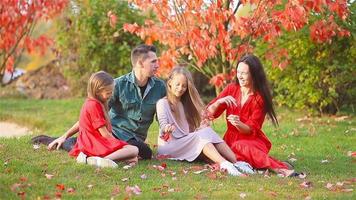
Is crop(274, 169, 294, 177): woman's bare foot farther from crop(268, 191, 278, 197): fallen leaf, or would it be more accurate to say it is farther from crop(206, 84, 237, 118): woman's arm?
crop(268, 191, 278, 197): fallen leaf

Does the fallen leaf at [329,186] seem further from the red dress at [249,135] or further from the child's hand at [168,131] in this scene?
the child's hand at [168,131]

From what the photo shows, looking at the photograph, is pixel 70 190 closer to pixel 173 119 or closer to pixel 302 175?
pixel 173 119

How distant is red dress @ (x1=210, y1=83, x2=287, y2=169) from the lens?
6375 mm

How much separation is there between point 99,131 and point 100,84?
1.42ft

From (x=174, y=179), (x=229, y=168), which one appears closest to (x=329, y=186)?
(x=229, y=168)

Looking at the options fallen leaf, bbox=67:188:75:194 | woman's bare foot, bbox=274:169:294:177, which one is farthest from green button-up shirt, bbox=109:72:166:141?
fallen leaf, bbox=67:188:75:194

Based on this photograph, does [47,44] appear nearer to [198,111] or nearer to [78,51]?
[78,51]

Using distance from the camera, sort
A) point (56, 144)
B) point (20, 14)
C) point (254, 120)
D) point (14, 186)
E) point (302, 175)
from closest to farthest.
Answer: point (14, 186) → point (302, 175) → point (254, 120) → point (56, 144) → point (20, 14)

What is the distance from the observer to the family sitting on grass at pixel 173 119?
6.17m

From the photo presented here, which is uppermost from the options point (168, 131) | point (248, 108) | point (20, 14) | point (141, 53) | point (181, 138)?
point (20, 14)

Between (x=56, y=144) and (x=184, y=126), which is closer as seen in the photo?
(x=184, y=126)

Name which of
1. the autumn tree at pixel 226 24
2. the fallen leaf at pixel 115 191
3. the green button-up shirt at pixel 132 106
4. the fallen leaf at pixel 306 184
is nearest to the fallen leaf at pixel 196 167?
the green button-up shirt at pixel 132 106

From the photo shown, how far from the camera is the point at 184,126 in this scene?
264 inches

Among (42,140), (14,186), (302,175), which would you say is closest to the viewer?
(14,186)
